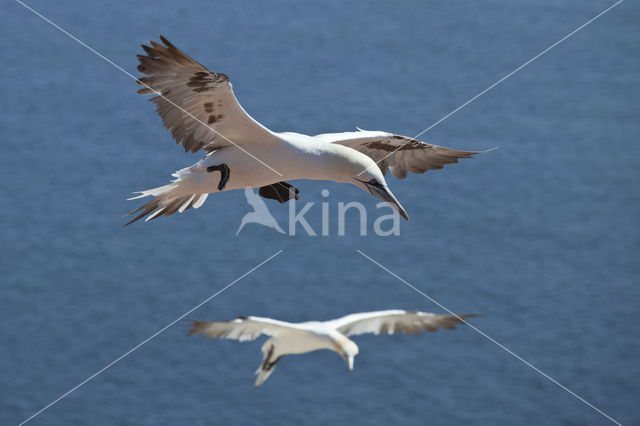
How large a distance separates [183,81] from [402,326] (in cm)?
84

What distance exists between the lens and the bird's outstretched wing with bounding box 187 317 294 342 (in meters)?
2.70

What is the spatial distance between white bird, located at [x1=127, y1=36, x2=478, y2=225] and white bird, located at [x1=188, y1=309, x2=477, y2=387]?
0.34m

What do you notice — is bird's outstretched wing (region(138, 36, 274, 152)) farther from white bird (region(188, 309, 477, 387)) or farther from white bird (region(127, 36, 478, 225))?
white bird (region(188, 309, 477, 387))

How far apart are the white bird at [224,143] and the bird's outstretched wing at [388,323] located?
0.34m

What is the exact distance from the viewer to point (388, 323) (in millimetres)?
2818

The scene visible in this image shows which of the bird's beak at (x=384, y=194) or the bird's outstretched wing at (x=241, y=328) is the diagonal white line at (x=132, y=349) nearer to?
the bird's outstretched wing at (x=241, y=328)

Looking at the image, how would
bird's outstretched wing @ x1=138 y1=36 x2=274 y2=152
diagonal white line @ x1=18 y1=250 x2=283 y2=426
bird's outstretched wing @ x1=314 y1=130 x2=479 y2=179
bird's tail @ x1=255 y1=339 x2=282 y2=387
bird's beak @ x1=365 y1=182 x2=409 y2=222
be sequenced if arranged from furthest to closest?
diagonal white line @ x1=18 y1=250 x2=283 y2=426 → bird's outstretched wing @ x1=314 y1=130 x2=479 y2=179 → bird's tail @ x1=255 y1=339 x2=282 y2=387 → bird's outstretched wing @ x1=138 y1=36 x2=274 y2=152 → bird's beak @ x1=365 y1=182 x2=409 y2=222

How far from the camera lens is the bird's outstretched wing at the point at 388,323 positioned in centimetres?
275

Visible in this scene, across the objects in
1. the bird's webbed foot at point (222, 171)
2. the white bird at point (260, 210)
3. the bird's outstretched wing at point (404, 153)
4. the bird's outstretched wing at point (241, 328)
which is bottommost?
the bird's outstretched wing at point (241, 328)

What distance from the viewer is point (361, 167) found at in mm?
2633

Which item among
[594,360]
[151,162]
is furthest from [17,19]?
[594,360]

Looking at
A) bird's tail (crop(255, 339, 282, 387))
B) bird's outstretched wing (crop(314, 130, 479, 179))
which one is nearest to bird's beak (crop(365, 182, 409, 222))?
bird's tail (crop(255, 339, 282, 387))

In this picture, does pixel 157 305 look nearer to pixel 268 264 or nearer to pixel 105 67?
pixel 268 264

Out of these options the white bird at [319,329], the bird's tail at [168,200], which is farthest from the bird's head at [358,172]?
the bird's tail at [168,200]
